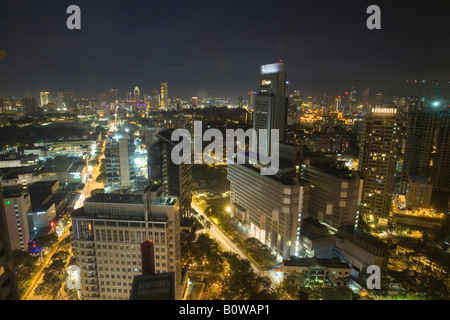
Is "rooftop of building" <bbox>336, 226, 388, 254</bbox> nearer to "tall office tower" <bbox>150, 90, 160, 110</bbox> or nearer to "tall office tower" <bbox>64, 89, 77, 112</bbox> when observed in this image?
"tall office tower" <bbox>150, 90, 160, 110</bbox>

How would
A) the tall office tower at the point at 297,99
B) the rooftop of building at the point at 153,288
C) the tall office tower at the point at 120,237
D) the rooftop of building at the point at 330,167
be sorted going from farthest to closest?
the tall office tower at the point at 297,99
the rooftop of building at the point at 330,167
the tall office tower at the point at 120,237
the rooftop of building at the point at 153,288

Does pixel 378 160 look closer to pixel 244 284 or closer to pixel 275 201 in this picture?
pixel 275 201

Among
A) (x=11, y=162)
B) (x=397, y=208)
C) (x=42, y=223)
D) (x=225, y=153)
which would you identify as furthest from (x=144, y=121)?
(x=397, y=208)

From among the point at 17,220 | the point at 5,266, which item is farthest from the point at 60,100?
the point at 5,266

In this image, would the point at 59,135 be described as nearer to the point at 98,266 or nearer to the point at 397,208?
the point at 98,266

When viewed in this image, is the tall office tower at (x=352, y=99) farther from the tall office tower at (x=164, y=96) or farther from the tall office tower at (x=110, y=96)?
the tall office tower at (x=110, y=96)

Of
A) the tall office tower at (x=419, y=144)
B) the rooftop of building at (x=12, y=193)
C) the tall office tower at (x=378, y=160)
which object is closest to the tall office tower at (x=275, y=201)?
the tall office tower at (x=378, y=160)
